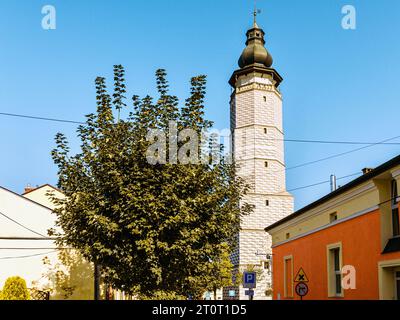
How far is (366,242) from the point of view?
50.9 feet

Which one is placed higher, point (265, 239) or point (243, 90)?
point (243, 90)

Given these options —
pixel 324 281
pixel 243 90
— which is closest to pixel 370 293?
pixel 324 281

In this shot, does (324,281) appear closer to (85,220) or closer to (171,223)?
(171,223)

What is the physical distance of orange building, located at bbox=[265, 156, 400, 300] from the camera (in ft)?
47.1

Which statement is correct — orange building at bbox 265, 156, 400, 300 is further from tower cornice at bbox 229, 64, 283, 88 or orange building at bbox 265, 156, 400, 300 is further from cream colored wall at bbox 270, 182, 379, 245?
tower cornice at bbox 229, 64, 283, 88

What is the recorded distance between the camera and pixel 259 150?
249 ft

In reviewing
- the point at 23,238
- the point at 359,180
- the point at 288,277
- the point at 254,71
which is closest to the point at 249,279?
the point at 288,277

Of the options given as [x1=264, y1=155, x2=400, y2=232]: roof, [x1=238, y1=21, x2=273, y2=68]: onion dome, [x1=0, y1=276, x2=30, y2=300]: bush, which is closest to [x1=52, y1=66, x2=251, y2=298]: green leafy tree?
[x1=264, y1=155, x2=400, y2=232]: roof

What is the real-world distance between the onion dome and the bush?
220 feet

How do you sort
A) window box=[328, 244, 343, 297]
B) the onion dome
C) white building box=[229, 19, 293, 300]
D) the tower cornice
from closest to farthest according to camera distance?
window box=[328, 244, 343, 297] < white building box=[229, 19, 293, 300] < the tower cornice < the onion dome

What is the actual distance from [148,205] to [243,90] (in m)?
68.3

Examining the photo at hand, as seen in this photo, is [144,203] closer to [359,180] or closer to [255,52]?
[359,180]
